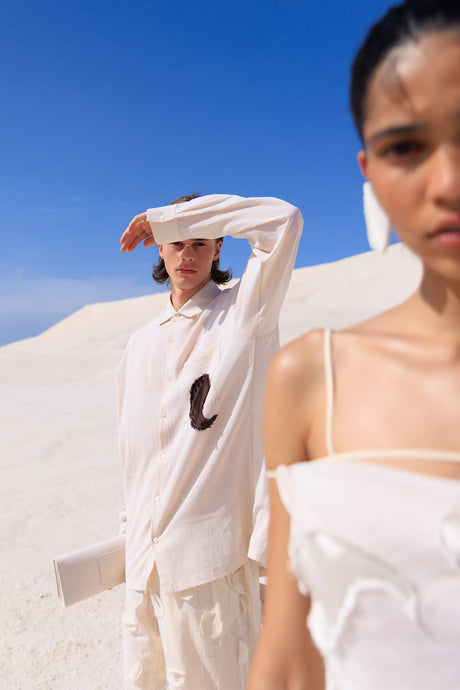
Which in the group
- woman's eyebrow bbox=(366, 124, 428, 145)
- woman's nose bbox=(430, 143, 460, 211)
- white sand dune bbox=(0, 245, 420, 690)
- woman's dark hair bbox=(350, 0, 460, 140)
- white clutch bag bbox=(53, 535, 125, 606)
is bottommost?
white sand dune bbox=(0, 245, 420, 690)

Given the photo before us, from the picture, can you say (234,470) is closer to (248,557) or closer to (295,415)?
(248,557)

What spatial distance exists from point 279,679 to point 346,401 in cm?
46

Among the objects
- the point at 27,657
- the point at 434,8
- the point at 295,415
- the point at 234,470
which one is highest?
the point at 434,8

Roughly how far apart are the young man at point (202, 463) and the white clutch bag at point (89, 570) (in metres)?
0.14

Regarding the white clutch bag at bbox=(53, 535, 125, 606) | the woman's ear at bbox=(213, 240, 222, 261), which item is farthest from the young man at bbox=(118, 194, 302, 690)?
the woman's ear at bbox=(213, 240, 222, 261)

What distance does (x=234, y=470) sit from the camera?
8.52 ft

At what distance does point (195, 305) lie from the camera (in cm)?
290

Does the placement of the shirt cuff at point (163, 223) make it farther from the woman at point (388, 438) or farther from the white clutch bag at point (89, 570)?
the woman at point (388, 438)

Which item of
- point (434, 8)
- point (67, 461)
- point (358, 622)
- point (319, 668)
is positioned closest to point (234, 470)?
point (319, 668)

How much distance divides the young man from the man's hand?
0.02m

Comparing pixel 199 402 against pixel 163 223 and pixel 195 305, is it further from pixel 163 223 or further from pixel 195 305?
pixel 163 223

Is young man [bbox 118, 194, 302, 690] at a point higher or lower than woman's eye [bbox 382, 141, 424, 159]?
lower

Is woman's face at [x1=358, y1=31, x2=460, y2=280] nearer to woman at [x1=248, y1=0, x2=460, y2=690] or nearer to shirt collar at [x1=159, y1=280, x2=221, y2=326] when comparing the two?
woman at [x1=248, y1=0, x2=460, y2=690]

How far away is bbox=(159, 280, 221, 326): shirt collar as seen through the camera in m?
2.87
